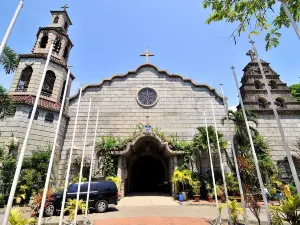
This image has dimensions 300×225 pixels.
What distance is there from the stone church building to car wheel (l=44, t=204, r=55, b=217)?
16.5ft

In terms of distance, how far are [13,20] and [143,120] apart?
13826 mm

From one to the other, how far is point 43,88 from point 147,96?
9335mm

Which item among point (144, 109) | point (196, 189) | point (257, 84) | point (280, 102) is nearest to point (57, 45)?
point (144, 109)

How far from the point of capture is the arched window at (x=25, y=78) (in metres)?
16.6

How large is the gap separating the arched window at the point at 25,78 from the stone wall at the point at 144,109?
4.02m

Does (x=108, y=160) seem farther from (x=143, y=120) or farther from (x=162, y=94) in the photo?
(x=162, y=94)

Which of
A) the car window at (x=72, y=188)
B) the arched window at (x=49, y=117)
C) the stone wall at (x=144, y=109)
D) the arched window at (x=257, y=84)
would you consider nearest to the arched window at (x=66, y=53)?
the stone wall at (x=144, y=109)

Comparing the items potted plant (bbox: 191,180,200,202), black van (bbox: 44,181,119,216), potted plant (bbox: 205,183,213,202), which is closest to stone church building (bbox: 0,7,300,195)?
potted plant (bbox: 191,180,200,202)

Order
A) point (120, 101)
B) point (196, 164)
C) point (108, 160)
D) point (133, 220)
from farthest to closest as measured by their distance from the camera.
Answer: point (120, 101) → point (196, 164) → point (108, 160) → point (133, 220)

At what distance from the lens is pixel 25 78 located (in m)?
17.6

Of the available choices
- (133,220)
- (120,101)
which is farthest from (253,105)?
(133,220)

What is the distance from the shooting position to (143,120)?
18.2 meters

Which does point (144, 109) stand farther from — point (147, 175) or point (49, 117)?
point (49, 117)

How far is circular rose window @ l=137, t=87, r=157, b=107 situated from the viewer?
1903 cm
